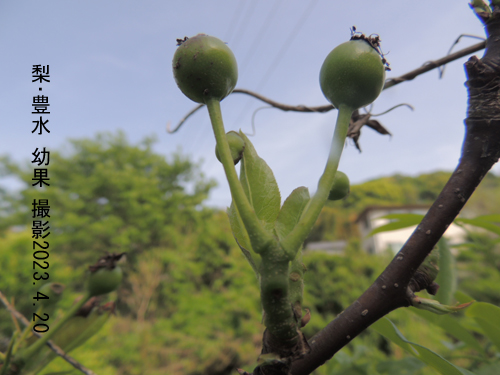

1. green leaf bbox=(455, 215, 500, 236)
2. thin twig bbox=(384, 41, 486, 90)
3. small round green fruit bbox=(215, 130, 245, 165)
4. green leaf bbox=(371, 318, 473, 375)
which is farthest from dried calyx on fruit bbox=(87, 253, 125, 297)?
green leaf bbox=(455, 215, 500, 236)

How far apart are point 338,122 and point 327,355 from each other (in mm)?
343

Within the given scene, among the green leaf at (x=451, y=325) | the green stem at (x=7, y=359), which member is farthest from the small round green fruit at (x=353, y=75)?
the green stem at (x=7, y=359)

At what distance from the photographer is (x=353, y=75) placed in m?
0.50

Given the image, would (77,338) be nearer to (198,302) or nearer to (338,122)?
(338,122)

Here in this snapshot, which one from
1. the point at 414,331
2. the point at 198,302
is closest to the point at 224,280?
the point at 198,302

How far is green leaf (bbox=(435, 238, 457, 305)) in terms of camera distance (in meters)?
0.78

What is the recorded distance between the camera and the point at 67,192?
43.0 ft

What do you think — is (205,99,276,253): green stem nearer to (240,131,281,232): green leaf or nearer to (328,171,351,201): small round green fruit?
(240,131,281,232): green leaf

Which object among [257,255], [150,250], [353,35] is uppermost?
[150,250]

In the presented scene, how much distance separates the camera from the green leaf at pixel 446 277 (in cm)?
78

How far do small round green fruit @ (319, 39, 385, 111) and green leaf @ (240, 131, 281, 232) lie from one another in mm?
157

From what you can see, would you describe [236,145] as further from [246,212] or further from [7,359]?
[7,359]

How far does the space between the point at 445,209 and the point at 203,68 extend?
17.1 inches

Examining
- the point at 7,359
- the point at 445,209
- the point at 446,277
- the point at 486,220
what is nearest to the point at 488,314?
the point at 446,277
